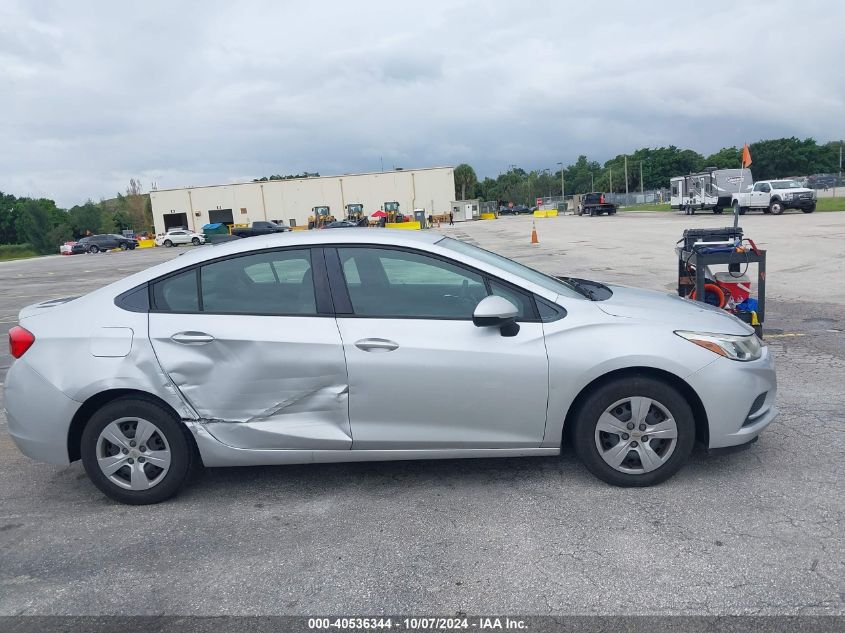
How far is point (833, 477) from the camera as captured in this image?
3951mm

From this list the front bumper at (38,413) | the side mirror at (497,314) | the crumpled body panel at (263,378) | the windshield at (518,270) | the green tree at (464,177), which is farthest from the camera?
the green tree at (464,177)

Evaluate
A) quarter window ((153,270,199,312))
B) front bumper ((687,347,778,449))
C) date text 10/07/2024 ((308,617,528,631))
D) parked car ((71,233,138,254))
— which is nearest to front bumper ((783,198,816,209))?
front bumper ((687,347,778,449))

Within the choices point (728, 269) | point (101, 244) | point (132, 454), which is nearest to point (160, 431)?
point (132, 454)

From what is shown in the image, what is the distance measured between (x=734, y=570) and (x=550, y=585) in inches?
33.2

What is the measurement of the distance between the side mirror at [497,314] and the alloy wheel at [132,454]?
1969 millimetres

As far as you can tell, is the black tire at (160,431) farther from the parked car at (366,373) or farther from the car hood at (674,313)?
the car hood at (674,313)

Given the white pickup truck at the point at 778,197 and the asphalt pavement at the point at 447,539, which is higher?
the white pickup truck at the point at 778,197

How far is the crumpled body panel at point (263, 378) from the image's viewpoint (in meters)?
3.85

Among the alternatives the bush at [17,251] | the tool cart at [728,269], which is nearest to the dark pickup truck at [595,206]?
the tool cart at [728,269]

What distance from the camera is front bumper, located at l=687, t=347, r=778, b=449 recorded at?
3809 millimetres

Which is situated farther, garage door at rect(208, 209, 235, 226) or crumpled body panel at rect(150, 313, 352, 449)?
garage door at rect(208, 209, 235, 226)

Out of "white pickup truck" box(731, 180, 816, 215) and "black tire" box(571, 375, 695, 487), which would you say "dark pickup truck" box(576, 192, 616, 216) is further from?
"black tire" box(571, 375, 695, 487)

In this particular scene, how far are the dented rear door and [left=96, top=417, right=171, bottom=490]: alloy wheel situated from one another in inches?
12.9

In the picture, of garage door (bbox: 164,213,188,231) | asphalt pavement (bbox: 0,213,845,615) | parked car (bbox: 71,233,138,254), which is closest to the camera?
asphalt pavement (bbox: 0,213,845,615)
